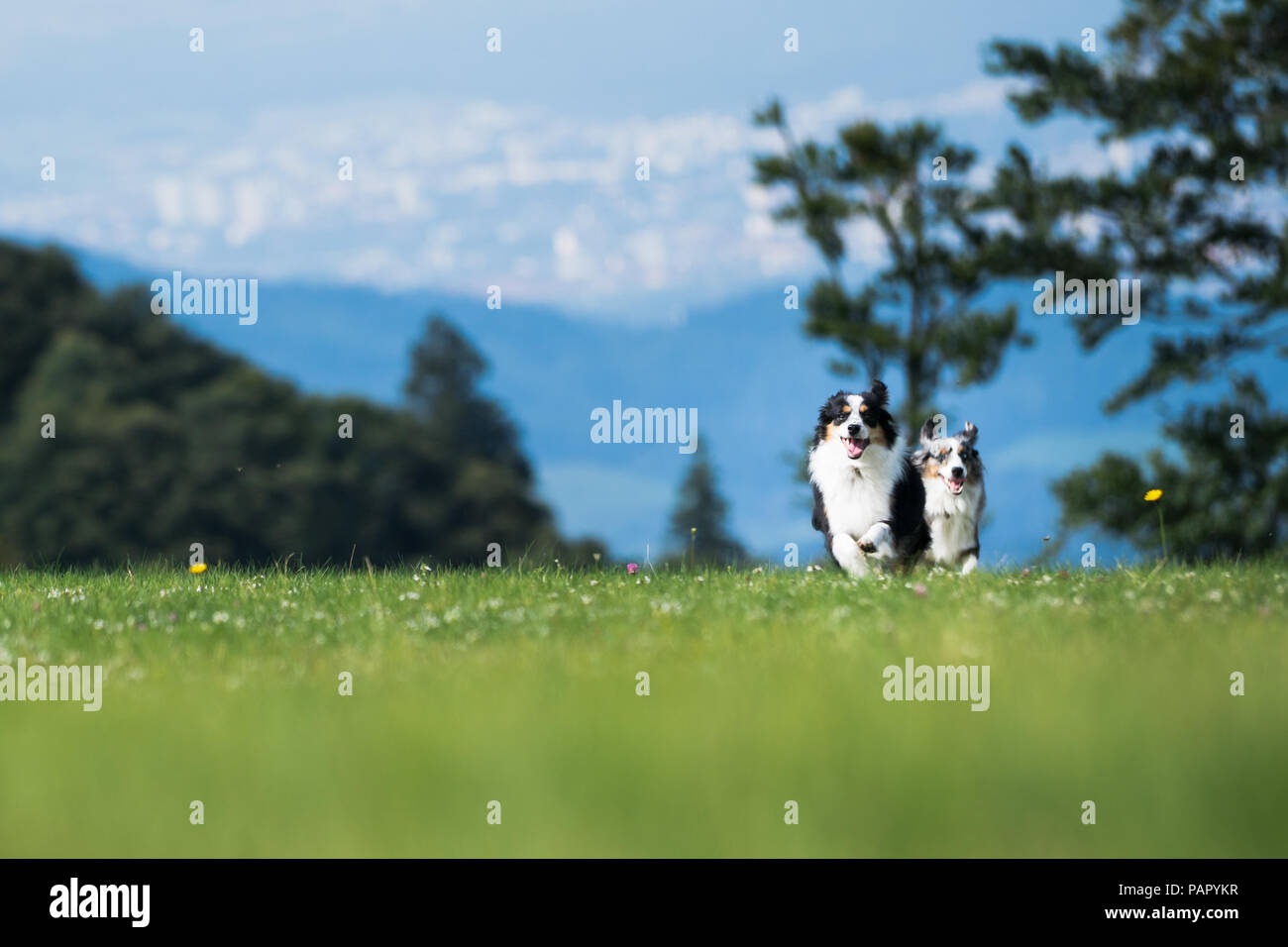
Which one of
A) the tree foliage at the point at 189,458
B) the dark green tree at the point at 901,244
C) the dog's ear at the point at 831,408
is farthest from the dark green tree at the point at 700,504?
the dog's ear at the point at 831,408

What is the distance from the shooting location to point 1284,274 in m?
25.8

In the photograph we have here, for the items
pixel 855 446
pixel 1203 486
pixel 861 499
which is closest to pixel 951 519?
pixel 861 499

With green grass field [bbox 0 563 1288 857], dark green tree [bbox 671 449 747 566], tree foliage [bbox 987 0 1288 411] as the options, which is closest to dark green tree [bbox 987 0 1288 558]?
tree foliage [bbox 987 0 1288 411]

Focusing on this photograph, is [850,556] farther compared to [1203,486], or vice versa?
[1203,486]

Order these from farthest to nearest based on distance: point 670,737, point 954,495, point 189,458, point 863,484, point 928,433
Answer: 1. point 189,458
2. point 928,433
3. point 954,495
4. point 863,484
5. point 670,737

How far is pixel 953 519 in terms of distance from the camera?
14445 mm

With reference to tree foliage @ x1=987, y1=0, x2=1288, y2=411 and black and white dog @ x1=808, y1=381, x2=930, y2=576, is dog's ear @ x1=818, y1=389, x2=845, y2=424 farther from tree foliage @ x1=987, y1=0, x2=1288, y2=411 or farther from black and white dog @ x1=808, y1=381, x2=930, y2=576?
tree foliage @ x1=987, y1=0, x2=1288, y2=411

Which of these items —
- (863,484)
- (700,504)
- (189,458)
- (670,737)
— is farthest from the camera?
(700,504)

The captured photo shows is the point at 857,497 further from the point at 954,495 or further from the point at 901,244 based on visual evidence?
the point at 901,244

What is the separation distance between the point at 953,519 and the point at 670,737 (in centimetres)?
774

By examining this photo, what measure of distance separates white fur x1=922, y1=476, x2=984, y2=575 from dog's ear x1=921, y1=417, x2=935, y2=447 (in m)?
0.57

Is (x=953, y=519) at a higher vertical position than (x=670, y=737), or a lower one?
higher
